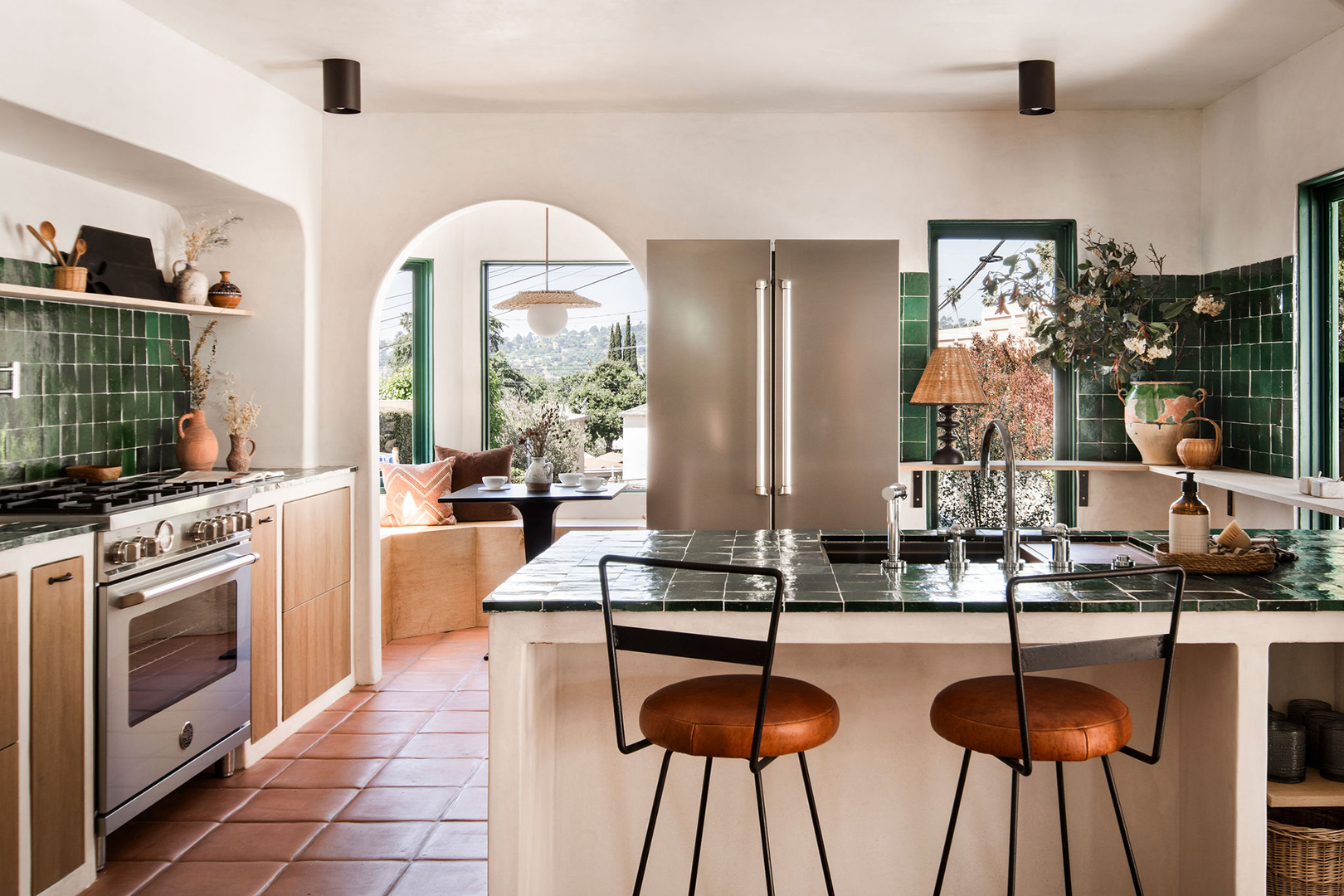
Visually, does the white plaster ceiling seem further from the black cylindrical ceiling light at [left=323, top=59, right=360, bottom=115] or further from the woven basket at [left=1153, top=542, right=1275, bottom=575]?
the woven basket at [left=1153, top=542, right=1275, bottom=575]

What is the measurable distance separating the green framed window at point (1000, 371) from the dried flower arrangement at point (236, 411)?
3150 millimetres

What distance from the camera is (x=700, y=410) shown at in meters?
4.01

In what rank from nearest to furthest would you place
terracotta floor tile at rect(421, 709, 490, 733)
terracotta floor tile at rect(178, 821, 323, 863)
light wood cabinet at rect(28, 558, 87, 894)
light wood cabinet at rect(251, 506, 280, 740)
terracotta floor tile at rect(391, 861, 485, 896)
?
light wood cabinet at rect(28, 558, 87, 894) → terracotta floor tile at rect(391, 861, 485, 896) → terracotta floor tile at rect(178, 821, 323, 863) → light wood cabinet at rect(251, 506, 280, 740) → terracotta floor tile at rect(421, 709, 490, 733)

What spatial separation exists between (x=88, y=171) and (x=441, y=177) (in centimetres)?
146

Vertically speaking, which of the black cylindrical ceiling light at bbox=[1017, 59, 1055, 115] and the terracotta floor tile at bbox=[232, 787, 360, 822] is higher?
the black cylindrical ceiling light at bbox=[1017, 59, 1055, 115]

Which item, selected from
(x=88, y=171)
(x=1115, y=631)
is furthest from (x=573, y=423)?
(x=1115, y=631)

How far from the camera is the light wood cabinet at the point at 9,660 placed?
238 cm

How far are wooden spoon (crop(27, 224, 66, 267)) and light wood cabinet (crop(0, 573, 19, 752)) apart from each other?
1521 mm

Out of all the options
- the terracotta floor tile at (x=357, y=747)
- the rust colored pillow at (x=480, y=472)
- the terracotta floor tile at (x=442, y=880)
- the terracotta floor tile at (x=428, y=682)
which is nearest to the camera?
the terracotta floor tile at (x=442, y=880)

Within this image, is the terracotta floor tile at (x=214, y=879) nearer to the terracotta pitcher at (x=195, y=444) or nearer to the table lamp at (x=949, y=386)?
the terracotta pitcher at (x=195, y=444)

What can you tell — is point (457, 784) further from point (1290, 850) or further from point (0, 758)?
point (1290, 850)

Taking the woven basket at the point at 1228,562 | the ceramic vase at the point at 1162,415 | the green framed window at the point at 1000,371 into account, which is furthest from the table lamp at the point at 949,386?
the woven basket at the point at 1228,562

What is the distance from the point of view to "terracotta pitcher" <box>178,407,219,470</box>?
403cm

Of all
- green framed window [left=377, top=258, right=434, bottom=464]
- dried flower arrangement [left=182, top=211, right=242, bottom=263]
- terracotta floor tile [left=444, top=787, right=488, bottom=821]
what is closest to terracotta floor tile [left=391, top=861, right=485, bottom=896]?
terracotta floor tile [left=444, top=787, right=488, bottom=821]
